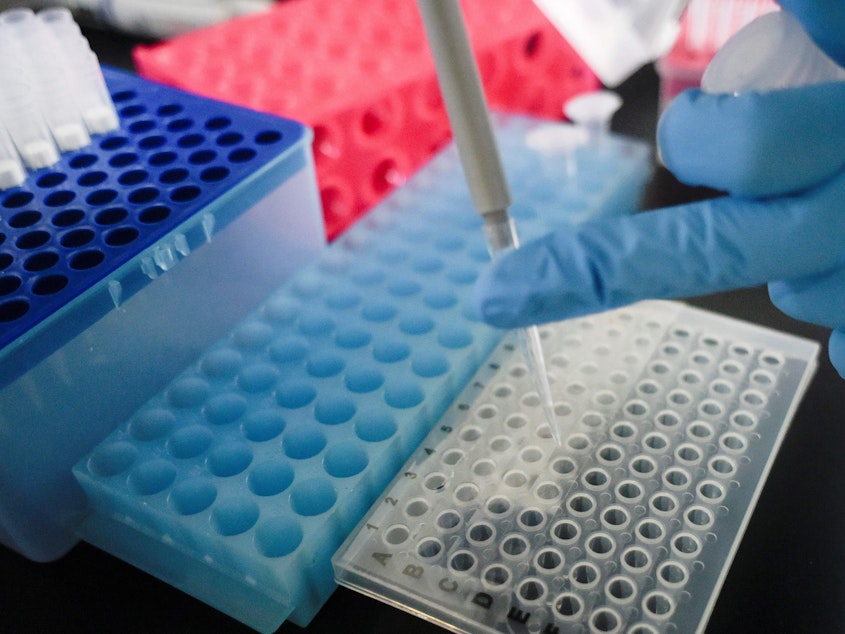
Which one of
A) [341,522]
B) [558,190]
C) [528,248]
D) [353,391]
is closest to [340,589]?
[341,522]

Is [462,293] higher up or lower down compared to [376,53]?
lower down

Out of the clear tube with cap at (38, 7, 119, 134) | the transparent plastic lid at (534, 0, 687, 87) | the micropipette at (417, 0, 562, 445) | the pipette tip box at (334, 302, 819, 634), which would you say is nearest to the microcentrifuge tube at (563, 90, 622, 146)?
the transparent plastic lid at (534, 0, 687, 87)

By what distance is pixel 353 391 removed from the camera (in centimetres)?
66

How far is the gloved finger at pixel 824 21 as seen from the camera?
442 mm

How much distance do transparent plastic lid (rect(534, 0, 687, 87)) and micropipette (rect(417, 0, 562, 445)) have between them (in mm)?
469

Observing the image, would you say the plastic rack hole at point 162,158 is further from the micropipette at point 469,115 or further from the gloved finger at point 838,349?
the gloved finger at point 838,349

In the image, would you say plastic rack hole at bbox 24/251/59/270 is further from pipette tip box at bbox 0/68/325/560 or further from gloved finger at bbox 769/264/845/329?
gloved finger at bbox 769/264/845/329

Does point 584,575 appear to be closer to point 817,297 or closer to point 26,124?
point 817,297

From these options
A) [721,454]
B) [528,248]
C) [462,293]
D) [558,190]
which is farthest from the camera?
[558,190]

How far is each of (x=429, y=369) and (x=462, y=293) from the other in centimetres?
12

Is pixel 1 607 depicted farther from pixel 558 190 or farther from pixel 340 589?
pixel 558 190

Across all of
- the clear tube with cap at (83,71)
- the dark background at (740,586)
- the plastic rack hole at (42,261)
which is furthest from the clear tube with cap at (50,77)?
the dark background at (740,586)

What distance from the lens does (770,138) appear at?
451 mm

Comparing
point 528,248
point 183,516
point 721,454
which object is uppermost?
point 528,248
